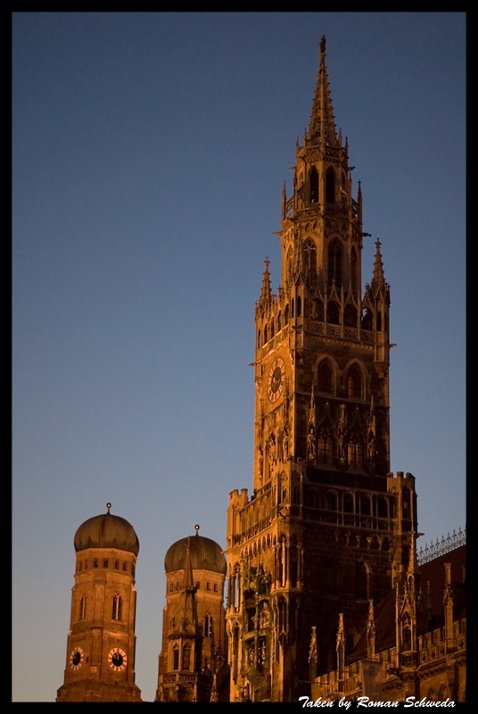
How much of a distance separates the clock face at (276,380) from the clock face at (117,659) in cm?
5321

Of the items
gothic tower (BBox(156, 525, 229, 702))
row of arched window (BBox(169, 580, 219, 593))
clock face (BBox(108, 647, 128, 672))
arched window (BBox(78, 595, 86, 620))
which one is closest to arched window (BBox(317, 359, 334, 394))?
gothic tower (BBox(156, 525, 229, 702))

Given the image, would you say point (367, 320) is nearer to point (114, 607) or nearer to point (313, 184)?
point (313, 184)

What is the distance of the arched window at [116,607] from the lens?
141m

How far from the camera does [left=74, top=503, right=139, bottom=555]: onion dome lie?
143m

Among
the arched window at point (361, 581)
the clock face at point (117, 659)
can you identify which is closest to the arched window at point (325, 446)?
the arched window at point (361, 581)

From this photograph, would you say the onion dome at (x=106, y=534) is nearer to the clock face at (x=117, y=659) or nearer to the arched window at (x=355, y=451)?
the clock face at (x=117, y=659)

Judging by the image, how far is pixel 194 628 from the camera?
339 ft

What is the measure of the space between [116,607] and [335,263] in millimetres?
57697

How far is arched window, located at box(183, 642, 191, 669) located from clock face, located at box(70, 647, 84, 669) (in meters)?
36.6

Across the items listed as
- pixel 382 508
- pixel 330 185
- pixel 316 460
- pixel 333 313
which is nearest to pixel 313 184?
pixel 330 185

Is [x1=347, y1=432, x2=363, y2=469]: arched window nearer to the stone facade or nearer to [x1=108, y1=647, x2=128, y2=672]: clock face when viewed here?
the stone facade

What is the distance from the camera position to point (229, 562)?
311 feet
